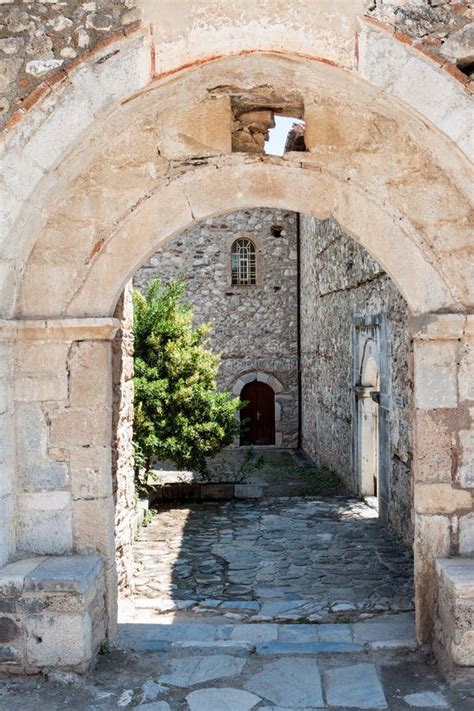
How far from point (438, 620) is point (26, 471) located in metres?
2.56

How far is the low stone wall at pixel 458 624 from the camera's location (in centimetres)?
368

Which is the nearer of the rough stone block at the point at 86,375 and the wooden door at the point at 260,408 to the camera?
the rough stone block at the point at 86,375

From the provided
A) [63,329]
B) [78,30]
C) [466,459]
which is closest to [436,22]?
[78,30]

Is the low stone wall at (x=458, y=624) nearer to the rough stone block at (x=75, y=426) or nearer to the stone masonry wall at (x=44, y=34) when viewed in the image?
the rough stone block at (x=75, y=426)

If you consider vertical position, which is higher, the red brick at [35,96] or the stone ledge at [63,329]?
the red brick at [35,96]

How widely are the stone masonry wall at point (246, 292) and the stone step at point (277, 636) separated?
10.9m

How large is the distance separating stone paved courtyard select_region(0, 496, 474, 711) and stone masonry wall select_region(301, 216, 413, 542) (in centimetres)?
101

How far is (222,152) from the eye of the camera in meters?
4.28

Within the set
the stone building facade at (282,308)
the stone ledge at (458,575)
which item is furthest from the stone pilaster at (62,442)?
the stone building facade at (282,308)

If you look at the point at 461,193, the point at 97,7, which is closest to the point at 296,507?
the point at 461,193

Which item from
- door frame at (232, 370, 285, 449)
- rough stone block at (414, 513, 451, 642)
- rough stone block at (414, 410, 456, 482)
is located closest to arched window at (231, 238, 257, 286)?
door frame at (232, 370, 285, 449)

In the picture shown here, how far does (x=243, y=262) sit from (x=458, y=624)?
12.5m

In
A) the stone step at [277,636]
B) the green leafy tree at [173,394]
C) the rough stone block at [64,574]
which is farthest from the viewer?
the green leafy tree at [173,394]

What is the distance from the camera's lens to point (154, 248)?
4316mm
